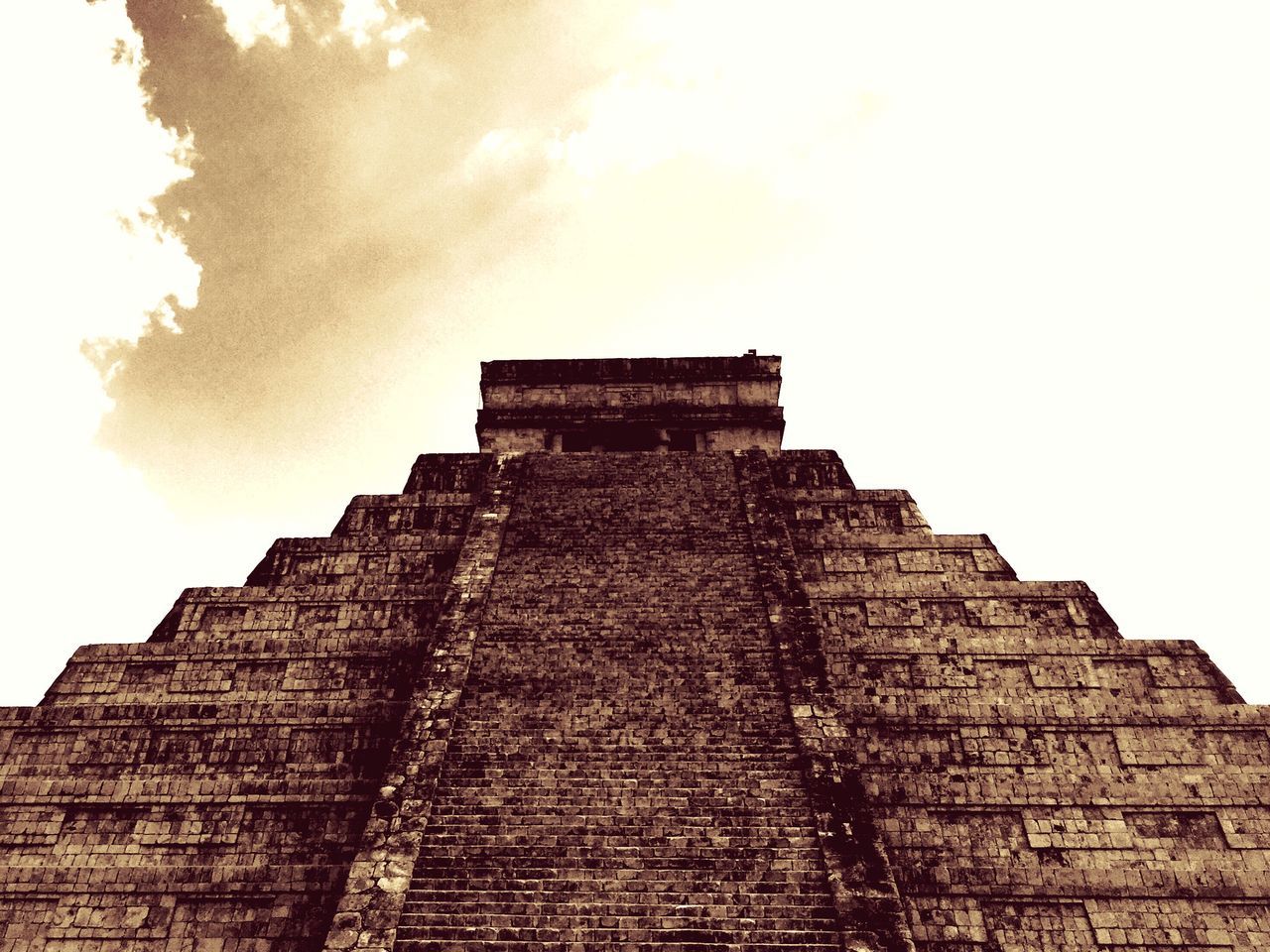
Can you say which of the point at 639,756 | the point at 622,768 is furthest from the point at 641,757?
the point at 622,768

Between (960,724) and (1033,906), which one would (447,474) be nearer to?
(960,724)

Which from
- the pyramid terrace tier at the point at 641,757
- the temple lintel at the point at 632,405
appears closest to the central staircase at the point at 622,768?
the pyramid terrace tier at the point at 641,757

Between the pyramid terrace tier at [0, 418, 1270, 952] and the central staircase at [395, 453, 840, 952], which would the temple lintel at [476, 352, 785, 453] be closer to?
the pyramid terrace tier at [0, 418, 1270, 952]

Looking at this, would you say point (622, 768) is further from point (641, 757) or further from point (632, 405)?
point (632, 405)

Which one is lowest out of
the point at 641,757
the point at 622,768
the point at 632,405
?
the point at 622,768

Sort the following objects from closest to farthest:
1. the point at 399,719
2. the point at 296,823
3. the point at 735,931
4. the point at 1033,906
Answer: the point at 735,931
the point at 1033,906
the point at 296,823
the point at 399,719

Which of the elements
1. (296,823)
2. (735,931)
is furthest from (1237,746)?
(296,823)

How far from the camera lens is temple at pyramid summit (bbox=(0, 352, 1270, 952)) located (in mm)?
6945

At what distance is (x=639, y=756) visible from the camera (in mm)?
7926

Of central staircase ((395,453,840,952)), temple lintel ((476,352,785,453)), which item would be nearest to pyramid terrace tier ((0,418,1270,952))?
central staircase ((395,453,840,952))

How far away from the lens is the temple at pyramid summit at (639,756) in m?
6.95

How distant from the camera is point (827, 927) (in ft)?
21.1

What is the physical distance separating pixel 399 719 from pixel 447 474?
4615mm

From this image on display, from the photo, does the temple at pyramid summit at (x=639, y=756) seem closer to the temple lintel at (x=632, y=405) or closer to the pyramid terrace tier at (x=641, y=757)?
the pyramid terrace tier at (x=641, y=757)
